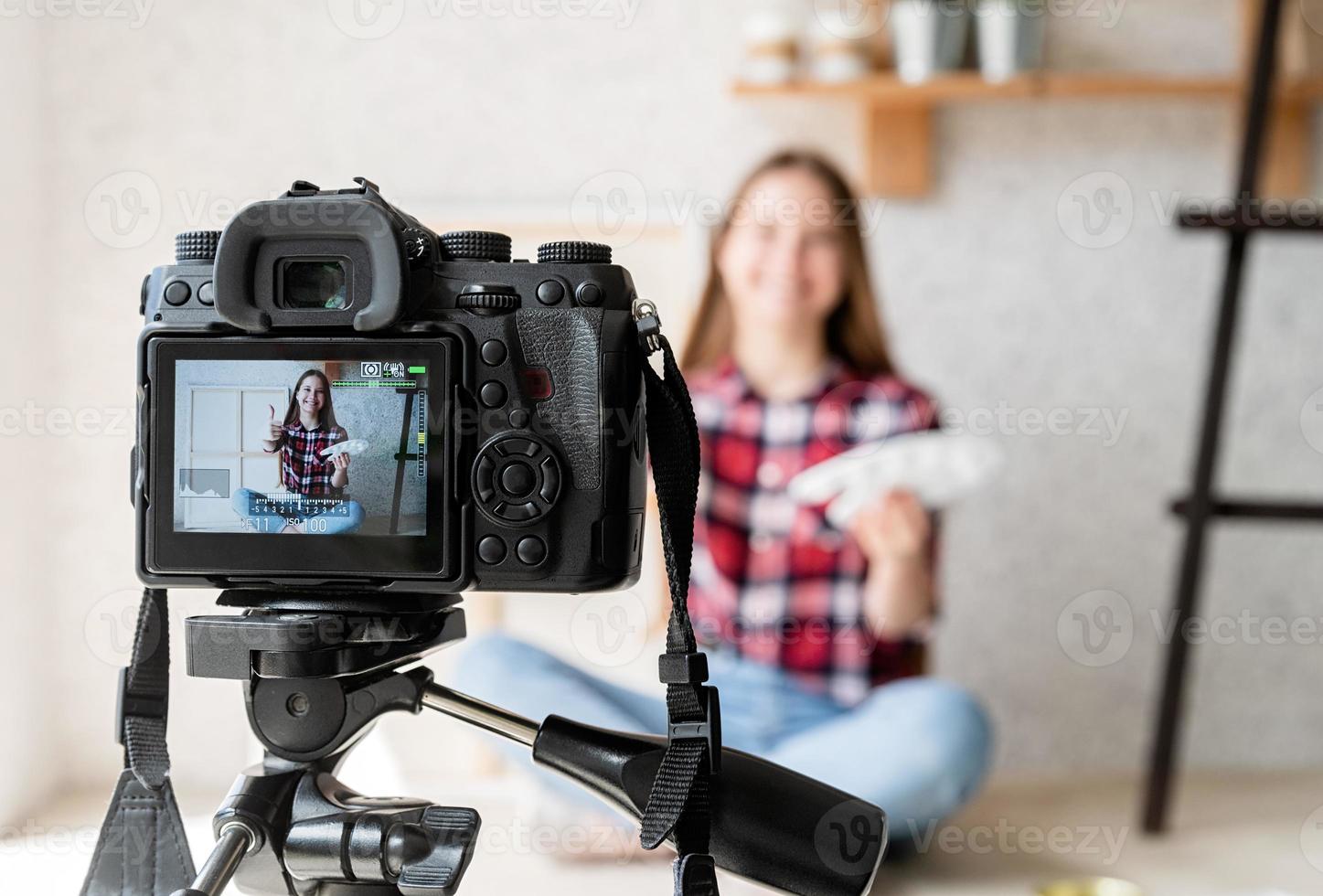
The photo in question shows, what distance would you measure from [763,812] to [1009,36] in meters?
1.58

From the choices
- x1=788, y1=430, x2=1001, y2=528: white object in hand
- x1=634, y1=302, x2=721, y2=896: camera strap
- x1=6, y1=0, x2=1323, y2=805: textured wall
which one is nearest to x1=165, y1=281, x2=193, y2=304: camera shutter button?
x1=634, y1=302, x2=721, y2=896: camera strap

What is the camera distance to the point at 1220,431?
1.60 meters

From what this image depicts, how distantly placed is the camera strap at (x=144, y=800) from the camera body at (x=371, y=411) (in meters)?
0.07

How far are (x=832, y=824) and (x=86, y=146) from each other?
175 centimetres

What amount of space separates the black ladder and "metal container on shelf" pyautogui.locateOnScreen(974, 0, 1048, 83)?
13.0 inches

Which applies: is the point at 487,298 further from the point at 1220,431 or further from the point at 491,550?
the point at 1220,431

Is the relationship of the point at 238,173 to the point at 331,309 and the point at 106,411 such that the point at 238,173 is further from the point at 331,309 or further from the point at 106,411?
the point at 331,309

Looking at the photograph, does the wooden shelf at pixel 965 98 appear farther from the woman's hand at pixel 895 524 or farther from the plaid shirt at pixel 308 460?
the plaid shirt at pixel 308 460

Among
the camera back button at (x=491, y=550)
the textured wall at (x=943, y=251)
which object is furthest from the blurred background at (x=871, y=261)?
the camera back button at (x=491, y=550)

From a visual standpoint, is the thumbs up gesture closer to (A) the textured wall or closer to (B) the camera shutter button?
(B) the camera shutter button

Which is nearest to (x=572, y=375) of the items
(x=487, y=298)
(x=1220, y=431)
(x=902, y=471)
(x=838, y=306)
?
(x=487, y=298)

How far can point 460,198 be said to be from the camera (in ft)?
6.21

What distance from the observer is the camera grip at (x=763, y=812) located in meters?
0.52

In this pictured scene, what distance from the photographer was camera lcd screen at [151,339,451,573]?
0.52 m
